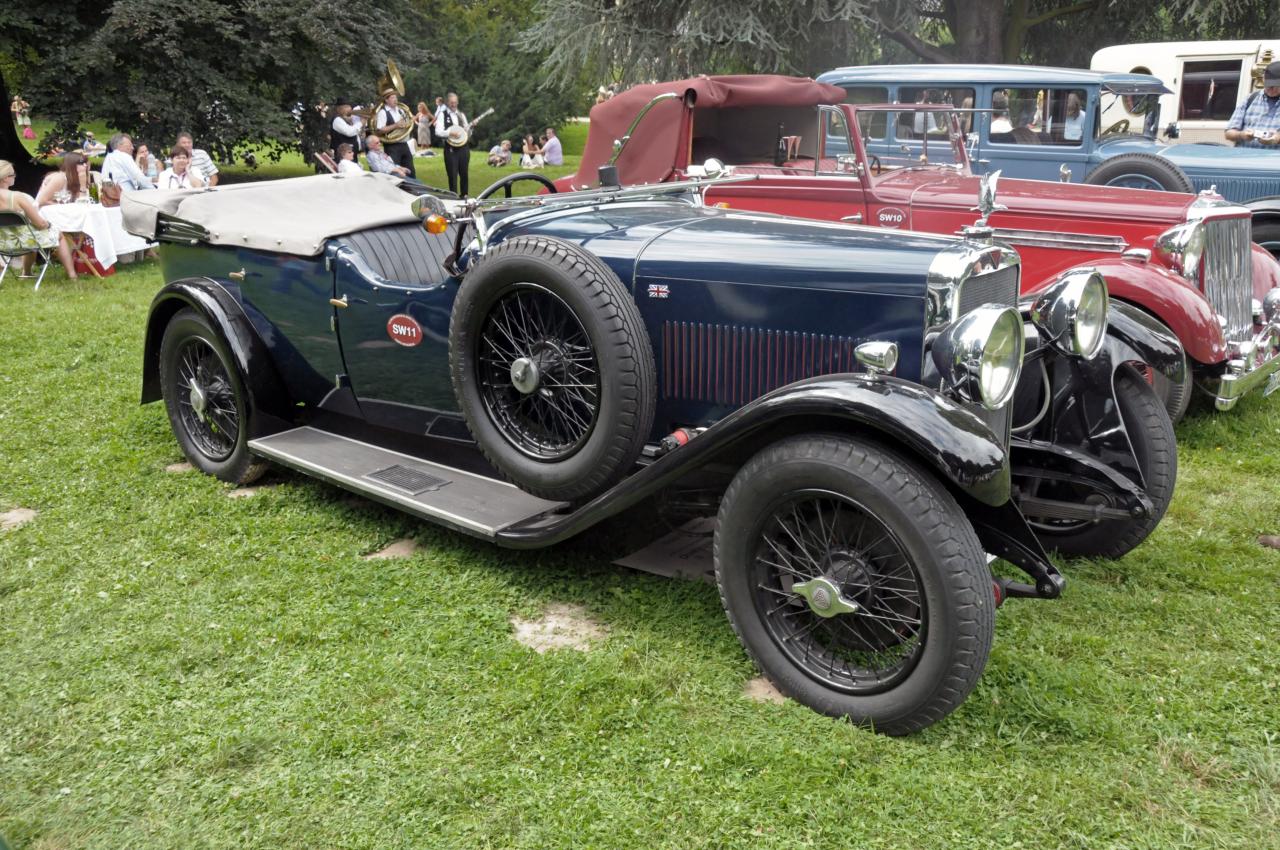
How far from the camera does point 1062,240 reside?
600cm

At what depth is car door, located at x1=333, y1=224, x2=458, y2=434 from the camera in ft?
13.2

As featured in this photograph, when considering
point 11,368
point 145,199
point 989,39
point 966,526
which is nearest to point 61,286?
point 11,368

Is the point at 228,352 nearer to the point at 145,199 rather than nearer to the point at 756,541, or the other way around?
the point at 145,199

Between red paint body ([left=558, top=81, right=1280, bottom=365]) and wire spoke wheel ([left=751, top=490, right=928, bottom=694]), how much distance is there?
296cm

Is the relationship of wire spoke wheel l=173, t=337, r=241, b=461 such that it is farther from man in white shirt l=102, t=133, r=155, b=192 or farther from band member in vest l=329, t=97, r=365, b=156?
band member in vest l=329, t=97, r=365, b=156

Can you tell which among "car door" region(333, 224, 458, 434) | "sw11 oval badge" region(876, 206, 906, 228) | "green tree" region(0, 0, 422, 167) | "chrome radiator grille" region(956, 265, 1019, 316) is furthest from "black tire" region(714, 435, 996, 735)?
"green tree" region(0, 0, 422, 167)

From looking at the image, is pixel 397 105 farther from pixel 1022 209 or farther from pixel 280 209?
pixel 1022 209

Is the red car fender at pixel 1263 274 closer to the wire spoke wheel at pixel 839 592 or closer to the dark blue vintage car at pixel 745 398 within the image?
the dark blue vintage car at pixel 745 398

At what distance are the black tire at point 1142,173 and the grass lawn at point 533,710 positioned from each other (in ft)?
14.4

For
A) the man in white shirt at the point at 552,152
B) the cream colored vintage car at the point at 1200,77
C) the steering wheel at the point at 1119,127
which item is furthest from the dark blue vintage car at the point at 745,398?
the man in white shirt at the point at 552,152

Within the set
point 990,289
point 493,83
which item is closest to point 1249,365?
point 990,289

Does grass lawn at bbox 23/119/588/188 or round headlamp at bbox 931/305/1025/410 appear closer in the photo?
round headlamp at bbox 931/305/1025/410

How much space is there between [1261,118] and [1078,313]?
7353mm

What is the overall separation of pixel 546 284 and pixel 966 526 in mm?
1546
